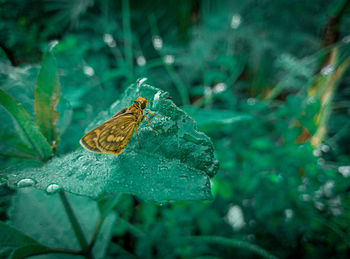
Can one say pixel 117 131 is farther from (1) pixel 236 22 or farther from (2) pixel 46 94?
(1) pixel 236 22

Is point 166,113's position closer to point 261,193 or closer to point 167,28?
point 261,193

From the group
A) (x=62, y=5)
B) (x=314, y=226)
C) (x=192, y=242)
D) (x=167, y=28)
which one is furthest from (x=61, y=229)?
(x=167, y=28)

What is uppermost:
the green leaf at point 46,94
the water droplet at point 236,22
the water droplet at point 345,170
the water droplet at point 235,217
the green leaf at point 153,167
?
the water droplet at point 236,22

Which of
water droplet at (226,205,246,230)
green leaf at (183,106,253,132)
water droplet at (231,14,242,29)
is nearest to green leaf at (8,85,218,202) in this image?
green leaf at (183,106,253,132)

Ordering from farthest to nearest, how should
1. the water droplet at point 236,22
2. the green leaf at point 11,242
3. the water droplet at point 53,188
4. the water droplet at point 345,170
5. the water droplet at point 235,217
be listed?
the water droplet at point 236,22, the water droplet at point 235,217, the water droplet at point 345,170, the green leaf at point 11,242, the water droplet at point 53,188

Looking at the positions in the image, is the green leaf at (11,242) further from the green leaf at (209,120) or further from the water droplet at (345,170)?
the water droplet at (345,170)

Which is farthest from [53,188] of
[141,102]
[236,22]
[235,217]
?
[236,22]

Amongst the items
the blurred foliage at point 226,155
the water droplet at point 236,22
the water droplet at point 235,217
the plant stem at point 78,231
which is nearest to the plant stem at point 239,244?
the blurred foliage at point 226,155
